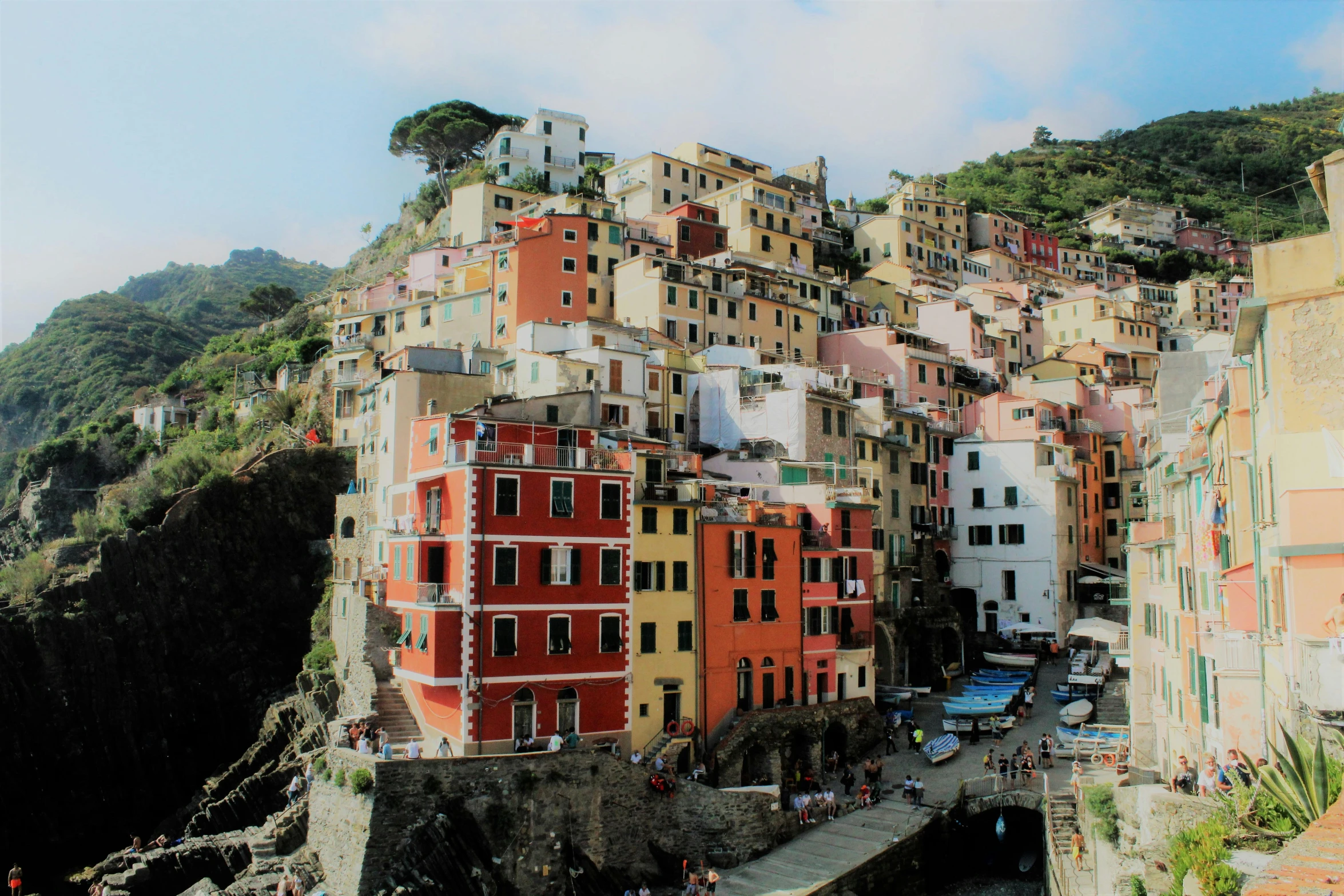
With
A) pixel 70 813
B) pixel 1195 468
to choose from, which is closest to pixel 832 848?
pixel 1195 468

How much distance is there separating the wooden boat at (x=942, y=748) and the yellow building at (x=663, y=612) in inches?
390

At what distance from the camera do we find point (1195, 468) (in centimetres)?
2873

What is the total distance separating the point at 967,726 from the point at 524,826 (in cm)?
2062

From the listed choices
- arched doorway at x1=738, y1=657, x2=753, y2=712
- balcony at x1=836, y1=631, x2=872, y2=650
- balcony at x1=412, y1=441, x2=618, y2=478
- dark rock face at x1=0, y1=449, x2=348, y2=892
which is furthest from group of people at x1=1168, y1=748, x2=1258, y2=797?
dark rock face at x1=0, y1=449, x2=348, y2=892

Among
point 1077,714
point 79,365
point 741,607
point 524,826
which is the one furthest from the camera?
point 79,365

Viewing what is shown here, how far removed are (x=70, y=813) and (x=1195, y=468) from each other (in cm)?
5195

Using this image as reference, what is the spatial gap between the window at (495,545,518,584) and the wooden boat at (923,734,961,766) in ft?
60.2

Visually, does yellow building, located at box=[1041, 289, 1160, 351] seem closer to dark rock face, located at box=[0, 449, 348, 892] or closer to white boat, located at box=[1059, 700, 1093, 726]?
white boat, located at box=[1059, 700, 1093, 726]

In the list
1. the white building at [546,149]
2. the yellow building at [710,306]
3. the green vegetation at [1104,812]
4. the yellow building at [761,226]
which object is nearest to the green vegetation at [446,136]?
the white building at [546,149]

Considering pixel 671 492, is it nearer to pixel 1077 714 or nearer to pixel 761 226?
pixel 1077 714

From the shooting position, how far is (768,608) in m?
42.6

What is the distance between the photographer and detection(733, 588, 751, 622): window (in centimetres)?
4131

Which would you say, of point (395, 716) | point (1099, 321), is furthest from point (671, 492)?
point (1099, 321)

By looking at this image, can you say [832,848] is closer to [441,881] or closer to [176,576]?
[441,881]
